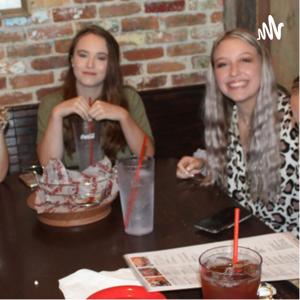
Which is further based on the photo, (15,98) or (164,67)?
(164,67)

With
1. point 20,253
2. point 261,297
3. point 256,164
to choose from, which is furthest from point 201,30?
point 261,297

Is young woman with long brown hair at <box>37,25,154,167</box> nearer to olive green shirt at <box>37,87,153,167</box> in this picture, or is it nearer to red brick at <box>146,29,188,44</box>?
olive green shirt at <box>37,87,153,167</box>

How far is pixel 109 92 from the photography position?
2.46 m

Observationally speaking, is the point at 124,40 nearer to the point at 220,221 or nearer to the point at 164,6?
the point at 164,6

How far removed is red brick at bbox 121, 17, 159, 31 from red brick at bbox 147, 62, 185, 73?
0.18m

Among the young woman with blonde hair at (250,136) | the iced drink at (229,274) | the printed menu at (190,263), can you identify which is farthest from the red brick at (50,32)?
the iced drink at (229,274)

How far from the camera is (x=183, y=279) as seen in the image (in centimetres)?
117

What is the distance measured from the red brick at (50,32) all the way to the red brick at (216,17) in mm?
724

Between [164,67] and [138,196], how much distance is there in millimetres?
1589

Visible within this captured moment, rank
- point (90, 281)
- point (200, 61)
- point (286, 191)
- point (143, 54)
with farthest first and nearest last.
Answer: point (200, 61) < point (143, 54) < point (286, 191) < point (90, 281)

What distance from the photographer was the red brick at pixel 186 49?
117 inches

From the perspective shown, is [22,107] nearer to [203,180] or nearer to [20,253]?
[203,180]

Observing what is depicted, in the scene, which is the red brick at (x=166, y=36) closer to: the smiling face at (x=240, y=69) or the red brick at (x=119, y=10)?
the red brick at (x=119, y=10)

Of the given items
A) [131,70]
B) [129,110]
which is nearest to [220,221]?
[129,110]
